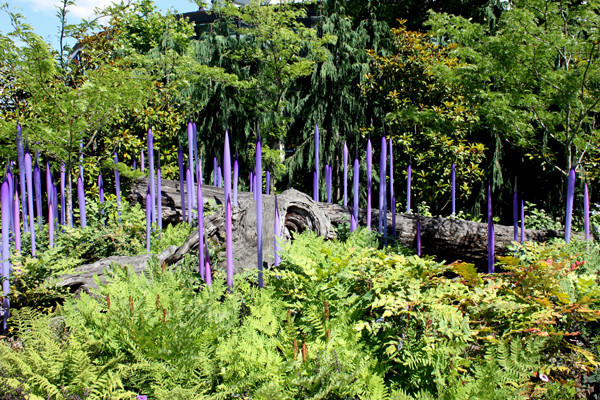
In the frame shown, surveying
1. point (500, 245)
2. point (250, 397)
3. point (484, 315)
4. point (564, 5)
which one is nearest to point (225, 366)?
point (250, 397)

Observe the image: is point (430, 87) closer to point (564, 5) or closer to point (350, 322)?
point (564, 5)

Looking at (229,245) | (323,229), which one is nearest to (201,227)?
(229,245)

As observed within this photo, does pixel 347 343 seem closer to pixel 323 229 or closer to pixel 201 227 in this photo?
pixel 201 227

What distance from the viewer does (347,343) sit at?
2.14 metres

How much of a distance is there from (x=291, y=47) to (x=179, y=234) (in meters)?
4.84

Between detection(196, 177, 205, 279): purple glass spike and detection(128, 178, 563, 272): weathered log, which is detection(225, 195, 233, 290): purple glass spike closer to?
detection(196, 177, 205, 279): purple glass spike

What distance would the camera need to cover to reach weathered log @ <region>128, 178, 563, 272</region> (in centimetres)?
431

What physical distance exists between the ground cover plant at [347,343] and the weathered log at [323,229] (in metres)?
1.73

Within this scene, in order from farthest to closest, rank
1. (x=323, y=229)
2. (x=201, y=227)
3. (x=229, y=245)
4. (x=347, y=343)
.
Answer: (x=323, y=229)
(x=201, y=227)
(x=229, y=245)
(x=347, y=343)

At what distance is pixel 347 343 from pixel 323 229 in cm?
275

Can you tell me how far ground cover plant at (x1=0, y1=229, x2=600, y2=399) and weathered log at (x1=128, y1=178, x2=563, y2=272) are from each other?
1734mm

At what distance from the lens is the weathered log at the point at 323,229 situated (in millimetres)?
4312

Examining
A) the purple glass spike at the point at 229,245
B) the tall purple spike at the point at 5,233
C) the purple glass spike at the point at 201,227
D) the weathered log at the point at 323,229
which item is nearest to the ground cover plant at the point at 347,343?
the purple glass spike at the point at 229,245

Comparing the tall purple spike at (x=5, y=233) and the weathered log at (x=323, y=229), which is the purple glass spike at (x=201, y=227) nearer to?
the weathered log at (x=323, y=229)
